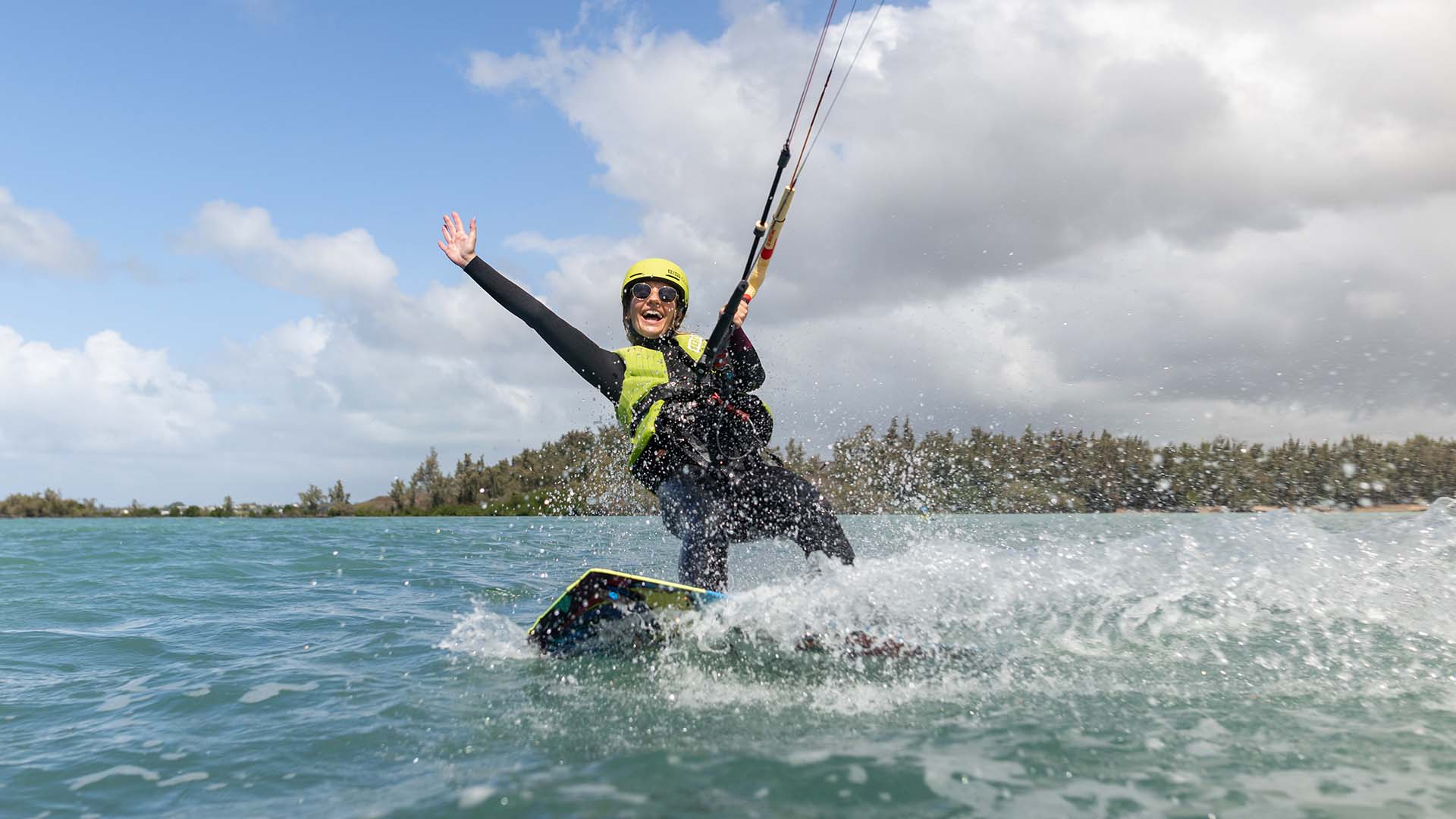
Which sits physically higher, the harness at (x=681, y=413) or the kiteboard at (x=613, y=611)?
the harness at (x=681, y=413)

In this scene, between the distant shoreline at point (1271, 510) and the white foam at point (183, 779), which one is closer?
the white foam at point (183, 779)

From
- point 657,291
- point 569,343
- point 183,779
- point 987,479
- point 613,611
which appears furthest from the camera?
point 987,479

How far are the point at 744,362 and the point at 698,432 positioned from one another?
24.9 inches

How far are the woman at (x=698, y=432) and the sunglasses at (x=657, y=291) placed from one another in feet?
0.21

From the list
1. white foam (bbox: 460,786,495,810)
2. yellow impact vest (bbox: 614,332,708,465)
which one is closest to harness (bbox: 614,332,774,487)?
yellow impact vest (bbox: 614,332,708,465)

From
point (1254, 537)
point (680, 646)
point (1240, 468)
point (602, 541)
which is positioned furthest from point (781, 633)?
point (1240, 468)

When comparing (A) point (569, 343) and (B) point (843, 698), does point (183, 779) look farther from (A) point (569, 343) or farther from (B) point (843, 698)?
(A) point (569, 343)

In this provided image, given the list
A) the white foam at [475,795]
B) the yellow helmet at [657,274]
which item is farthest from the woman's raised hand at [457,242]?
the white foam at [475,795]

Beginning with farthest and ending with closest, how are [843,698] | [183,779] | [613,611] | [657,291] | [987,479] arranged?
[987,479]
[657,291]
[613,611]
[843,698]
[183,779]

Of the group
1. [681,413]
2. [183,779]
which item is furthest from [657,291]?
[183,779]

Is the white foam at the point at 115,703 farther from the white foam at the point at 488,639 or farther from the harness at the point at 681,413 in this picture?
the harness at the point at 681,413

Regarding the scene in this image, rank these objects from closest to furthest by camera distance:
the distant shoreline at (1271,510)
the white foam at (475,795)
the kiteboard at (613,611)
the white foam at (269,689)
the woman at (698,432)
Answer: the white foam at (475,795)
the white foam at (269,689)
the kiteboard at (613,611)
the woman at (698,432)
the distant shoreline at (1271,510)

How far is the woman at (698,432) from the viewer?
6.00 metres

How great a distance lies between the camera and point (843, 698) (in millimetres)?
4379
